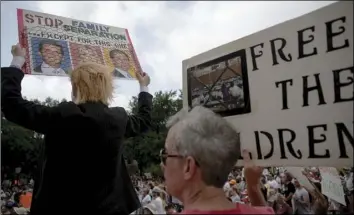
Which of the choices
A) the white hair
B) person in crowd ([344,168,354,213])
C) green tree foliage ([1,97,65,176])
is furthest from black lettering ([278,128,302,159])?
green tree foliage ([1,97,65,176])

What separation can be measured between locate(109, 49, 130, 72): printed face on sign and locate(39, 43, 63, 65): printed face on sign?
299 millimetres

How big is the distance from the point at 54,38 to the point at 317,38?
4.90 ft

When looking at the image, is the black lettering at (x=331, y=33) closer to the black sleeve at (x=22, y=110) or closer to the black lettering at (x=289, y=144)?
the black lettering at (x=289, y=144)

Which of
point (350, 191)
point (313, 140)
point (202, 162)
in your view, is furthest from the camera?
point (350, 191)

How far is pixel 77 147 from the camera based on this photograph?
1.69 metres

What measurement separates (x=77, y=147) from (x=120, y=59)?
77 cm

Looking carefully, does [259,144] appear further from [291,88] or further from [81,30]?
[81,30]

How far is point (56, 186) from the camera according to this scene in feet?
5.43

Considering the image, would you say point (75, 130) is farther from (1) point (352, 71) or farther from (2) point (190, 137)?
(1) point (352, 71)

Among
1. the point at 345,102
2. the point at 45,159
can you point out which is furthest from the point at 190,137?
the point at 45,159

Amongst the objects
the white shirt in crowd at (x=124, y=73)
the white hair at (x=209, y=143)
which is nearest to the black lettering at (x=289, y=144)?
the white hair at (x=209, y=143)

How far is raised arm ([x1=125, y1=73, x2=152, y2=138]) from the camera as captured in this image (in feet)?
6.47

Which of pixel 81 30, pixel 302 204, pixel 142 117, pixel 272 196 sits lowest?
pixel 272 196

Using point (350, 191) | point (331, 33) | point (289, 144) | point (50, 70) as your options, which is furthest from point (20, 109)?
point (350, 191)
